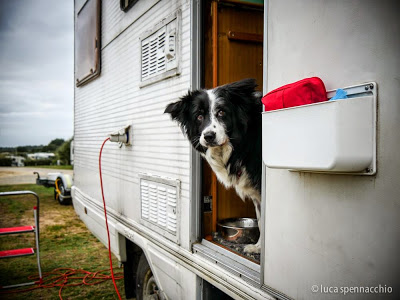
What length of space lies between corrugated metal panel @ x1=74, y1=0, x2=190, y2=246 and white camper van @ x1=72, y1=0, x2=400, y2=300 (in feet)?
0.06

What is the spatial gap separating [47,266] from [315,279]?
515 centimetres

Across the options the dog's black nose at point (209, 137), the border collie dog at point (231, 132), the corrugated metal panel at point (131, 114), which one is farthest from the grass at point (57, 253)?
the dog's black nose at point (209, 137)

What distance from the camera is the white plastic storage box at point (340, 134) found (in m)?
1.07

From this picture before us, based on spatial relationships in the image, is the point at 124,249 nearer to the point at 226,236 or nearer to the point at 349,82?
the point at 226,236

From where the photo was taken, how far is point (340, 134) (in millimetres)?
1070

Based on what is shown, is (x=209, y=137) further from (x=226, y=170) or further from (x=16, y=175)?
(x=16, y=175)

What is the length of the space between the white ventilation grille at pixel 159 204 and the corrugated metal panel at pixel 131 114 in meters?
0.12

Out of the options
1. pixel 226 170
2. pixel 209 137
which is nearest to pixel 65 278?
pixel 226 170

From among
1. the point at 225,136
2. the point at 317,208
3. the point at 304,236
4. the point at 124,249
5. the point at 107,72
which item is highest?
the point at 107,72

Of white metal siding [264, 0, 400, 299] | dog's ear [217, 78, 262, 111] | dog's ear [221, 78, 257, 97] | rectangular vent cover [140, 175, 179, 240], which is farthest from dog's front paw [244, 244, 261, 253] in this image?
dog's ear [221, 78, 257, 97]

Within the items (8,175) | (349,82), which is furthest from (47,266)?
(8,175)

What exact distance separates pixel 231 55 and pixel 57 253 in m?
5.00

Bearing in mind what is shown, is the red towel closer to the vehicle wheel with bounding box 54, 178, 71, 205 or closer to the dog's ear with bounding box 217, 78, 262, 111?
the dog's ear with bounding box 217, 78, 262, 111

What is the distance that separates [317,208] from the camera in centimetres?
131
